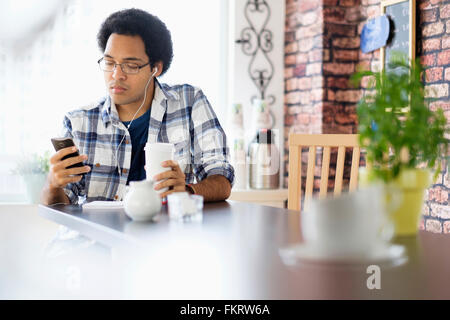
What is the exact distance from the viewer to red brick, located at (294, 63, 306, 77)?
3477 mm

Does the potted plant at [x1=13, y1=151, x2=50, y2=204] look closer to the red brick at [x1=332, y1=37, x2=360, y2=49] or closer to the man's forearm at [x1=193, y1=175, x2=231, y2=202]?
the man's forearm at [x1=193, y1=175, x2=231, y2=202]

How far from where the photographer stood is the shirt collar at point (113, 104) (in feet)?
6.71

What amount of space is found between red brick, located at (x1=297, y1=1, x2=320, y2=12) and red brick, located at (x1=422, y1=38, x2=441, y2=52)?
0.77m

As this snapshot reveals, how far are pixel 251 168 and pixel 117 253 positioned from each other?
90.3 inches

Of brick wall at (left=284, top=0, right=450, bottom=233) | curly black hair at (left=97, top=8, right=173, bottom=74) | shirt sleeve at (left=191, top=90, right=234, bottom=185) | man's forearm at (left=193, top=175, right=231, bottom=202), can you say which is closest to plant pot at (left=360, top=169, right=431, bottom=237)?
man's forearm at (left=193, top=175, right=231, bottom=202)

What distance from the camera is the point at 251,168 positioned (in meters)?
3.41

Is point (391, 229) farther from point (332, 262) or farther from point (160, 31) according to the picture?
point (160, 31)

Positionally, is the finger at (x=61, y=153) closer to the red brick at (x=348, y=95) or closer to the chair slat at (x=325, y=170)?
the chair slat at (x=325, y=170)

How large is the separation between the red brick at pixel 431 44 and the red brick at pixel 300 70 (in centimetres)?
81

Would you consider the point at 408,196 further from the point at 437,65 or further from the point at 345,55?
the point at 345,55

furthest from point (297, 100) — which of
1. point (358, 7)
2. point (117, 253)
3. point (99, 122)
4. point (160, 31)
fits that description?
point (117, 253)

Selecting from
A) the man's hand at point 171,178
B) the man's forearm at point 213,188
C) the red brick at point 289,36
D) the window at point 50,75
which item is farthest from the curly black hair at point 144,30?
the red brick at point 289,36

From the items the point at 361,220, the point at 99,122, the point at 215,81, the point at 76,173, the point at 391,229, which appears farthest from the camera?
the point at 215,81

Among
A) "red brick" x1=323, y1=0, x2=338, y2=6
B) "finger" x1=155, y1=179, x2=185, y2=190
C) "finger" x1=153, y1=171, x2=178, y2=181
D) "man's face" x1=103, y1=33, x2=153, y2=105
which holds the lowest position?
"finger" x1=155, y1=179, x2=185, y2=190
